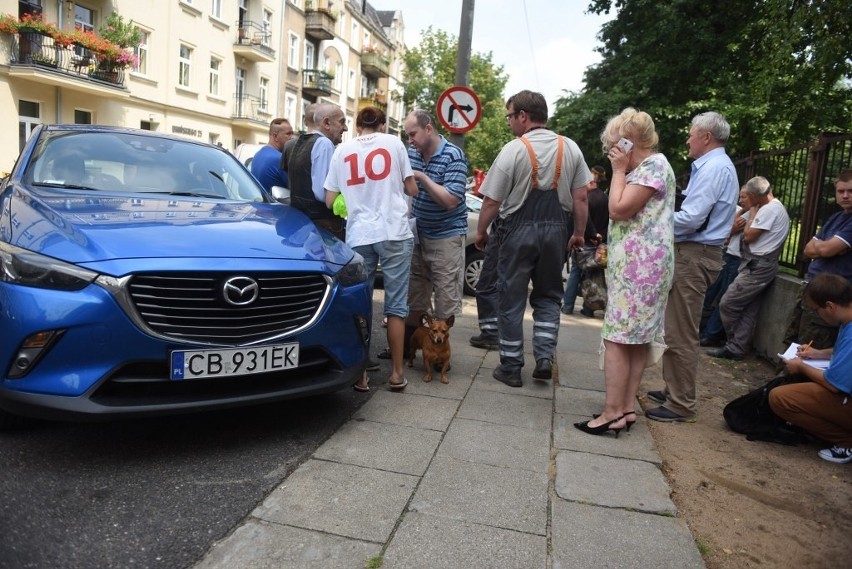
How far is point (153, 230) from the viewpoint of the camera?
3320 mm

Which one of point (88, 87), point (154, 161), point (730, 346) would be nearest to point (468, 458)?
point (154, 161)

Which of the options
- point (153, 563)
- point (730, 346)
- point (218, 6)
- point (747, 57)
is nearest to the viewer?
point (153, 563)

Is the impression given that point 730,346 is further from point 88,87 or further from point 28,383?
point 88,87

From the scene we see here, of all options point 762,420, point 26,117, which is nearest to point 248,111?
point 26,117

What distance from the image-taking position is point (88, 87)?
73.7ft

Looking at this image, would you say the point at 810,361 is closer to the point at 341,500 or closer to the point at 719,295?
the point at 341,500

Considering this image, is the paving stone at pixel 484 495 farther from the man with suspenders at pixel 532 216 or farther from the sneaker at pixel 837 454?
the sneaker at pixel 837 454

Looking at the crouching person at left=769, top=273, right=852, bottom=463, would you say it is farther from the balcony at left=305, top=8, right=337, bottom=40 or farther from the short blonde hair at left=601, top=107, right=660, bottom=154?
the balcony at left=305, top=8, right=337, bottom=40

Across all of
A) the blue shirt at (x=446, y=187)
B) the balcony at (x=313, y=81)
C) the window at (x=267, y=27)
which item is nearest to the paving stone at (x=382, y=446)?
the blue shirt at (x=446, y=187)

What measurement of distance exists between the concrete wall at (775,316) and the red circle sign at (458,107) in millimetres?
4366

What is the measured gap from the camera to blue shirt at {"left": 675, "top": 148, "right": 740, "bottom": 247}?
432 centimetres

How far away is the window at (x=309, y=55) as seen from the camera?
4175 centimetres

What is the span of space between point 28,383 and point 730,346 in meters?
6.36

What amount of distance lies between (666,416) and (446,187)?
2254mm
